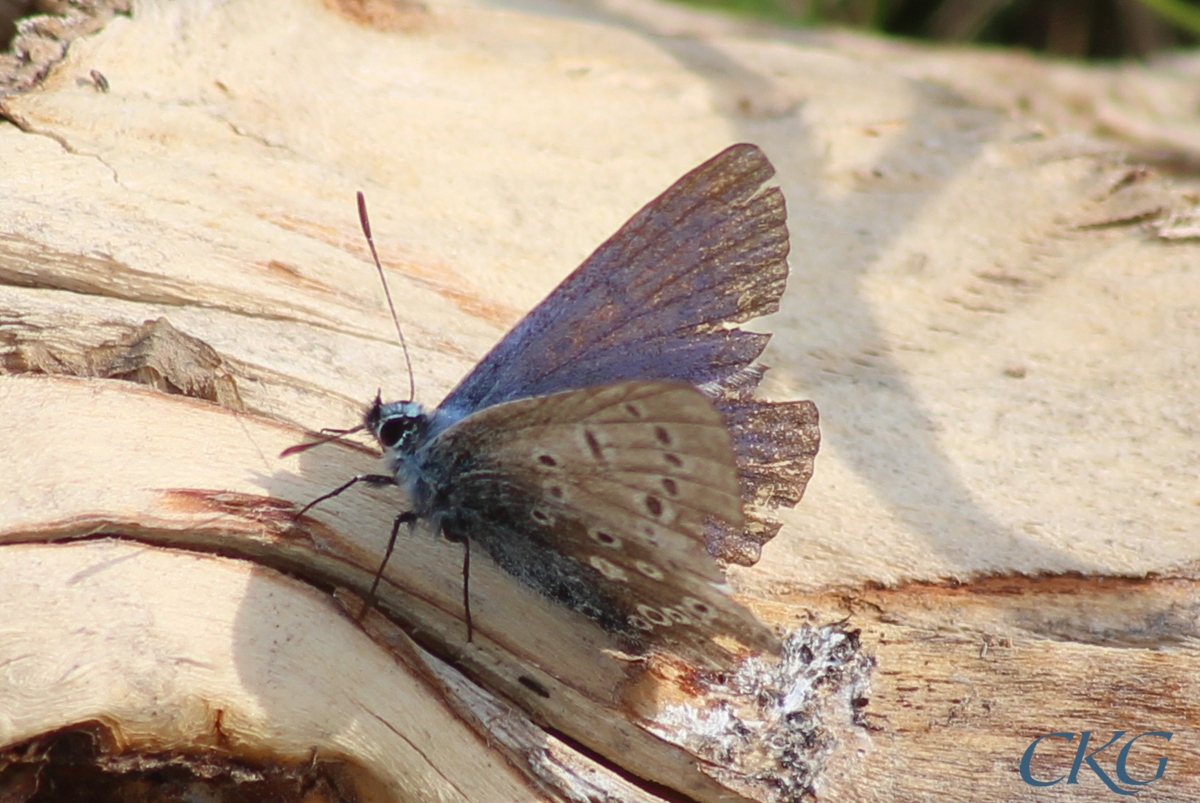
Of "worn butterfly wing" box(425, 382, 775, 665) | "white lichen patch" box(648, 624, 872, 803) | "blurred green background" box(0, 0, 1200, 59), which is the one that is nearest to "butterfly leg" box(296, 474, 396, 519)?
"worn butterfly wing" box(425, 382, 775, 665)

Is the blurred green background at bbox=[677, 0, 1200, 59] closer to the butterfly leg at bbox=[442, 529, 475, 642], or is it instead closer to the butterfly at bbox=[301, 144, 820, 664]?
the butterfly at bbox=[301, 144, 820, 664]

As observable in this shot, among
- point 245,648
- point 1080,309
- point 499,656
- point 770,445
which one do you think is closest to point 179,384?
point 245,648

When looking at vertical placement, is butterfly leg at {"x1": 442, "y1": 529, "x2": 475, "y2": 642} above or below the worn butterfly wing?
below

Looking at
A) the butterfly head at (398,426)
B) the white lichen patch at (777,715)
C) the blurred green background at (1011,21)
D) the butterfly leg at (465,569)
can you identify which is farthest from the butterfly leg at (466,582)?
the blurred green background at (1011,21)

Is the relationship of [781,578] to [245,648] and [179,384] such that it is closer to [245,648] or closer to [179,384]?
[245,648]

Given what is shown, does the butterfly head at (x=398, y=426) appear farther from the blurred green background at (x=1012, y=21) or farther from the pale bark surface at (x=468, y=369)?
the blurred green background at (x=1012, y=21)

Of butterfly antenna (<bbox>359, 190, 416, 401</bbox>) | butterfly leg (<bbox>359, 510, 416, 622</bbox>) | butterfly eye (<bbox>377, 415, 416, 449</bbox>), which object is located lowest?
butterfly leg (<bbox>359, 510, 416, 622</bbox>)

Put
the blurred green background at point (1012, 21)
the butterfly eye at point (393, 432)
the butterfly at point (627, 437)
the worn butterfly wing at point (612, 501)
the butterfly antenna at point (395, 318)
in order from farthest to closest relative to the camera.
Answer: the blurred green background at point (1012, 21), the butterfly antenna at point (395, 318), the butterfly eye at point (393, 432), the butterfly at point (627, 437), the worn butterfly wing at point (612, 501)
